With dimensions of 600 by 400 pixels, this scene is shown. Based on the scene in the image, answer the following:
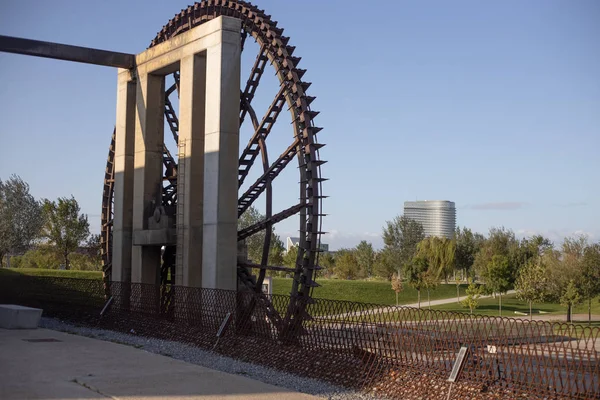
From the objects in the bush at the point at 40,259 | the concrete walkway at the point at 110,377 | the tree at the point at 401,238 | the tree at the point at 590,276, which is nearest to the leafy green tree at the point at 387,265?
the tree at the point at 401,238

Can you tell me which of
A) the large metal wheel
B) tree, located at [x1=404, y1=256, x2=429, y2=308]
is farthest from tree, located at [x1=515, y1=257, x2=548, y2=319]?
the large metal wheel

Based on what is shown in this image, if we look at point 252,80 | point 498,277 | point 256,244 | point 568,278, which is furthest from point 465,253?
point 252,80

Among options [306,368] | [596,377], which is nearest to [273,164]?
[306,368]

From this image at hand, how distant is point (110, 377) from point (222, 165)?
7.83 meters

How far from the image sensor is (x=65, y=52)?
19688mm

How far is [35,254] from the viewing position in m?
51.0

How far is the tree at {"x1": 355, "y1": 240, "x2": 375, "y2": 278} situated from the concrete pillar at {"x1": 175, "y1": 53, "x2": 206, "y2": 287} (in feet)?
176

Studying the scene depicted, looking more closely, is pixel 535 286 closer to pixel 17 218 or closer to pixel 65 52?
pixel 65 52

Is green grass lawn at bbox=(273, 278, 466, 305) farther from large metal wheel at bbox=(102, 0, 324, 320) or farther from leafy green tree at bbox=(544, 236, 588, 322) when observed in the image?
large metal wheel at bbox=(102, 0, 324, 320)

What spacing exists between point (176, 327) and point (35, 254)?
40118mm

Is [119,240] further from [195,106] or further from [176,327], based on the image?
[176,327]

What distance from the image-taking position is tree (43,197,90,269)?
48281 millimetres

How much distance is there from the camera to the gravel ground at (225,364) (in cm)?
935

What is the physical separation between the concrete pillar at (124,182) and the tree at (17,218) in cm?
2881
